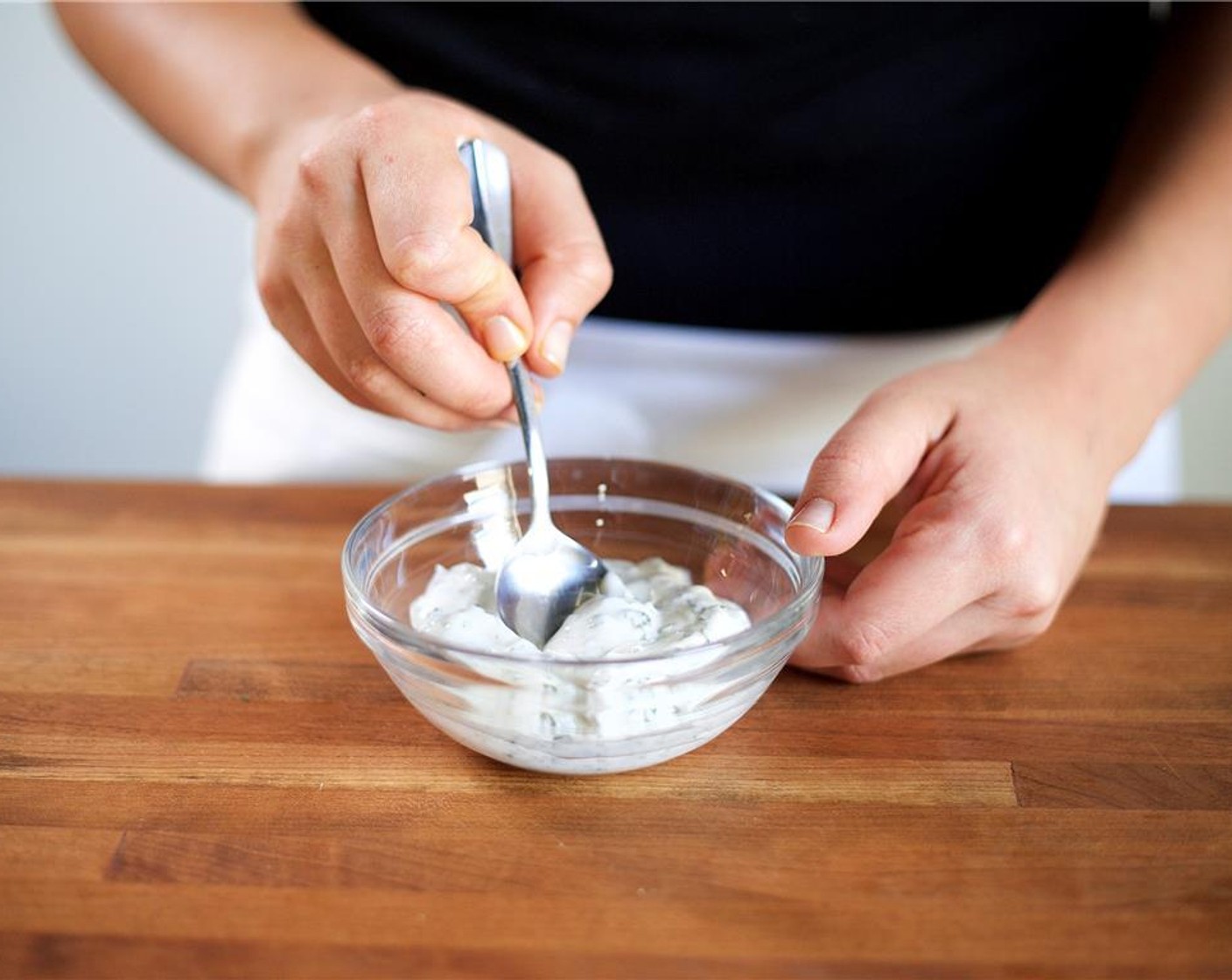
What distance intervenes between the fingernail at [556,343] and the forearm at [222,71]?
222mm

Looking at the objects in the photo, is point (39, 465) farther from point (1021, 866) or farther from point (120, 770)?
point (1021, 866)

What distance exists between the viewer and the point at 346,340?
0.73 meters

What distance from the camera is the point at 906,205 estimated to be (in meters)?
1.05

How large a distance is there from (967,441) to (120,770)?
0.50 metres

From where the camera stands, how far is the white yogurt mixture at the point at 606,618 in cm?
63

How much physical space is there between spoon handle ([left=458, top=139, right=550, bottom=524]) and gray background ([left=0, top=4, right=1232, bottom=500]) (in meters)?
1.33

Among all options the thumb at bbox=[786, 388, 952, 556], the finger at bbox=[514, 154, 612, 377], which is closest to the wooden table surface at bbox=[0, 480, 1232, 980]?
the thumb at bbox=[786, 388, 952, 556]

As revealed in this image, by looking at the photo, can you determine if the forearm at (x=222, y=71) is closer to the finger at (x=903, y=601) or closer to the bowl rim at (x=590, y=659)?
the bowl rim at (x=590, y=659)

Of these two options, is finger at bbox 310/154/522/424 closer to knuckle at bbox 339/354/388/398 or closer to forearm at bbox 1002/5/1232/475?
knuckle at bbox 339/354/388/398

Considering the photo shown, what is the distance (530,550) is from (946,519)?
0.24 meters

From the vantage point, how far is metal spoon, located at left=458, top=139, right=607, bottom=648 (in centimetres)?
71

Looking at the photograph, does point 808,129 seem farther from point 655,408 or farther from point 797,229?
point 655,408

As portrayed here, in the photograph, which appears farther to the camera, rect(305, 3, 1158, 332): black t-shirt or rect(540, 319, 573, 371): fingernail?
rect(305, 3, 1158, 332): black t-shirt

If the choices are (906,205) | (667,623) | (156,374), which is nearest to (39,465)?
(156,374)
